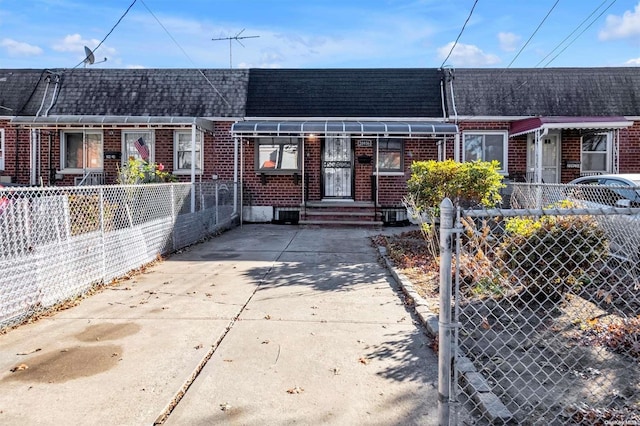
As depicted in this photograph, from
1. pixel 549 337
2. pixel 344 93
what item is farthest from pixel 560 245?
pixel 344 93

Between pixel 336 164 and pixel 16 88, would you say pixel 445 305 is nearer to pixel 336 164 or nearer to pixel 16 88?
pixel 336 164

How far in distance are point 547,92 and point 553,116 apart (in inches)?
44.0

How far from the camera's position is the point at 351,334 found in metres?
4.83

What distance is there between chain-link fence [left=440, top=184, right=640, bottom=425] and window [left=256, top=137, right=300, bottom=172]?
940 cm

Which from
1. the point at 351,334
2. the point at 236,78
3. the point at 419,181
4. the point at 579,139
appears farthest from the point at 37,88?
the point at 579,139

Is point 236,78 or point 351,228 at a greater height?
point 236,78

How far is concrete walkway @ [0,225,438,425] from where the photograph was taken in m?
3.25

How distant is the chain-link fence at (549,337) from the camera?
2.76 meters

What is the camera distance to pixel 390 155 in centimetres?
1511

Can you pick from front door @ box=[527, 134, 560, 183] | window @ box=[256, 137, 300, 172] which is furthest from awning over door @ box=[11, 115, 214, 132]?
front door @ box=[527, 134, 560, 183]

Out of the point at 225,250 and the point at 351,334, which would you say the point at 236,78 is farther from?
the point at 351,334

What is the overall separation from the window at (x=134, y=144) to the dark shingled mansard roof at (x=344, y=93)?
10.8 ft

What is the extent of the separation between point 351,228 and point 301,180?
98.6 inches

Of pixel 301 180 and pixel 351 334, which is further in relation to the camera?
pixel 301 180
